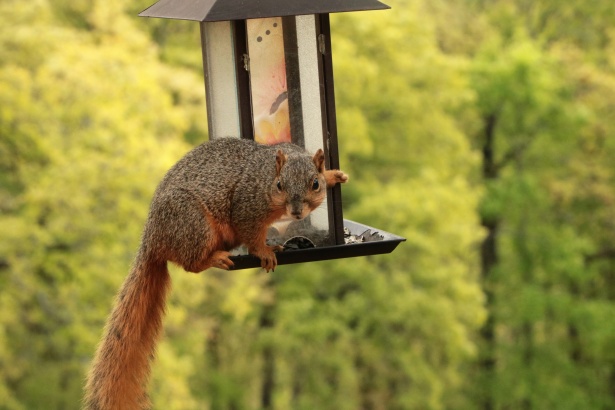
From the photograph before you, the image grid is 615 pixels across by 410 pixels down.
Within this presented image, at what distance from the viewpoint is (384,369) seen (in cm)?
2238

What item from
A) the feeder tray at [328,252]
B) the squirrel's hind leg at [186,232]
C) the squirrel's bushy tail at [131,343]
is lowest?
the squirrel's bushy tail at [131,343]

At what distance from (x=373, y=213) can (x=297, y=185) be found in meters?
15.5

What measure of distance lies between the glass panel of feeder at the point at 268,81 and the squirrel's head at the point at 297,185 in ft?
1.67

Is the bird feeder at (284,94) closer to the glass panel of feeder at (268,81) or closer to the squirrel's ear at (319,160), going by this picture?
the glass panel of feeder at (268,81)

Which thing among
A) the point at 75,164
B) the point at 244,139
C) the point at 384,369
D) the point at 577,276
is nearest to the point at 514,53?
the point at 577,276

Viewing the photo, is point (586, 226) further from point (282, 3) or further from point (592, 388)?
point (282, 3)

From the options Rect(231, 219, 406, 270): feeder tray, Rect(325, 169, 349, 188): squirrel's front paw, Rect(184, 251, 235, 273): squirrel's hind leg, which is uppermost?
Rect(325, 169, 349, 188): squirrel's front paw

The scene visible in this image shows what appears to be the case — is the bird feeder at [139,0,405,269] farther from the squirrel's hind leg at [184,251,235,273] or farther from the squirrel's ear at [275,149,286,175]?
the squirrel's ear at [275,149,286,175]

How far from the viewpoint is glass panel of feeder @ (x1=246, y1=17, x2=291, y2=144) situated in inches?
210

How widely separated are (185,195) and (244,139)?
1.33 ft

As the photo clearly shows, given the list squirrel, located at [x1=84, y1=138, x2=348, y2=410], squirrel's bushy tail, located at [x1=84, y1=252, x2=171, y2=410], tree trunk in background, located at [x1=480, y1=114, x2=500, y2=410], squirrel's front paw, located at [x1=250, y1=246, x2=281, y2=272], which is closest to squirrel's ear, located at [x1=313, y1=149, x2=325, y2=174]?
squirrel, located at [x1=84, y1=138, x2=348, y2=410]

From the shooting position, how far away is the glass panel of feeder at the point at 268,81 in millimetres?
5340

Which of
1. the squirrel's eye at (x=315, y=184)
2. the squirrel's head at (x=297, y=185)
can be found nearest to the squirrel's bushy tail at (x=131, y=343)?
the squirrel's head at (x=297, y=185)

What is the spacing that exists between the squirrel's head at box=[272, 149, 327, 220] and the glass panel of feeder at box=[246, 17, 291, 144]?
0.51 metres
